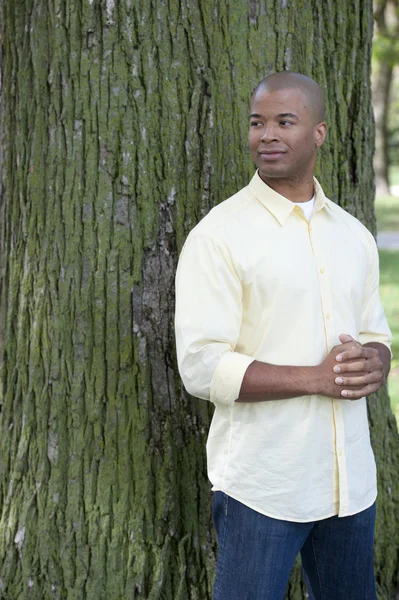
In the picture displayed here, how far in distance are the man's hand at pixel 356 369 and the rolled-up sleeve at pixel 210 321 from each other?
26 centimetres

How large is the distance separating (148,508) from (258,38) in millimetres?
1803

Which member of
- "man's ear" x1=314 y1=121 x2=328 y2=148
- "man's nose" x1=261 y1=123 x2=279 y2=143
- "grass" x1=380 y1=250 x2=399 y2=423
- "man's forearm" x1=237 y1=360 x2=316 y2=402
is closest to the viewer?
"man's forearm" x1=237 y1=360 x2=316 y2=402

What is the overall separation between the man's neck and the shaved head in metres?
0.20

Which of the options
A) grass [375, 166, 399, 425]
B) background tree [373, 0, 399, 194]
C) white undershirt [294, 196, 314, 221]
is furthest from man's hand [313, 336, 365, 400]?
background tree [373, 0, 399, 194]

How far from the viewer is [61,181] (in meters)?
3.19

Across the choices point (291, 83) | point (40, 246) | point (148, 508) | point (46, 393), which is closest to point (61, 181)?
point (40, 246)

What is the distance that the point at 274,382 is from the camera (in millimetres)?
2383

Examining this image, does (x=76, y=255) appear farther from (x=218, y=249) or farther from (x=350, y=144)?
(x=350, y=144)

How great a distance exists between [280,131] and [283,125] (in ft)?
0.08

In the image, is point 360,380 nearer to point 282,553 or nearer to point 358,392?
point 358,392

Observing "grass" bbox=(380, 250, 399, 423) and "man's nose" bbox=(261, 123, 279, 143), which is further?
"grass" bbox=(380, 250, 399, 423)

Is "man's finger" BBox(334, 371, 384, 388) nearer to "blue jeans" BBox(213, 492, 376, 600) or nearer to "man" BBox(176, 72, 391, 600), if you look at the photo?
"man" BBox(176, 72, 391, 600)

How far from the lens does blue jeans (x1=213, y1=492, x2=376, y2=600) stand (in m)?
2.46

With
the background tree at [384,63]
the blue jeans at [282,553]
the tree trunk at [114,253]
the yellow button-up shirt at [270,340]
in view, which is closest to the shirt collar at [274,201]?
the yellow button-up shirt at [270,340]
